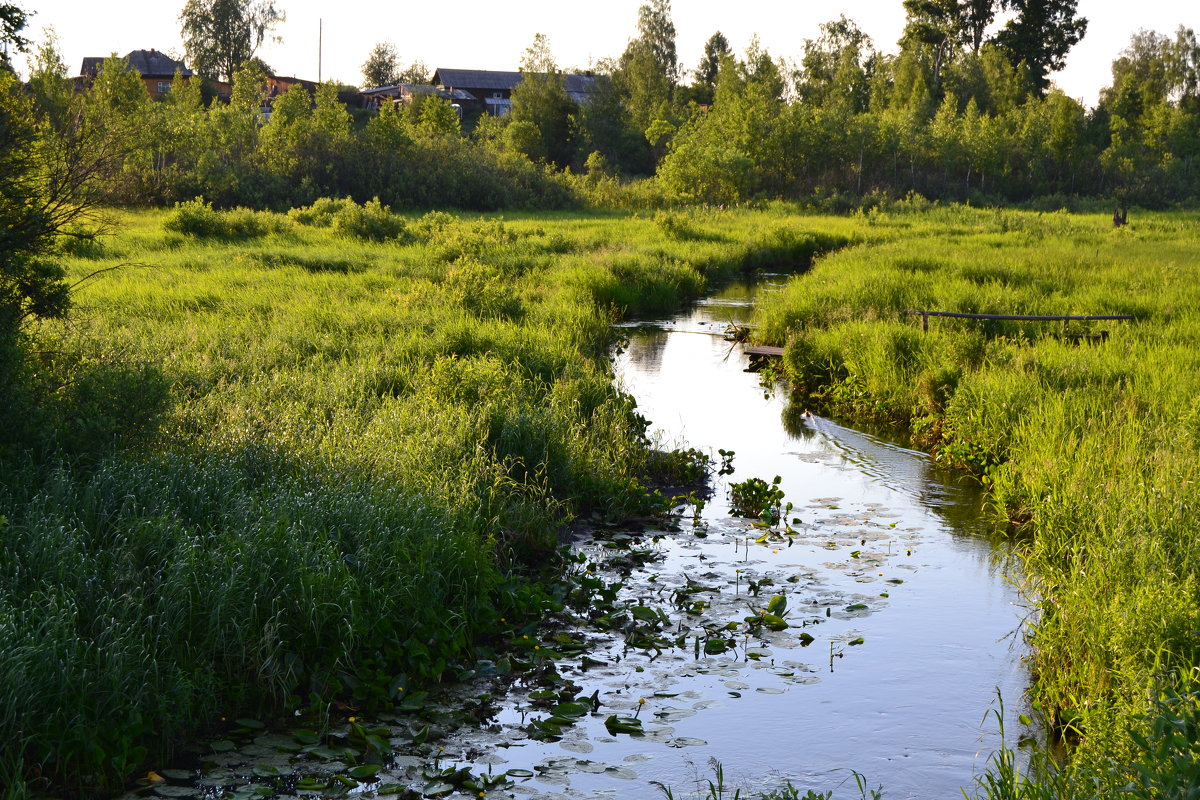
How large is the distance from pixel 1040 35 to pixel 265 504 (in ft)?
256

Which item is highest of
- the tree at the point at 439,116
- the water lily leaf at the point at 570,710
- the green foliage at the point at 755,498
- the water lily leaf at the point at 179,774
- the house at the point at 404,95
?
the house at the point at 404,95

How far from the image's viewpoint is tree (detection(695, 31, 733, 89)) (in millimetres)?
94375

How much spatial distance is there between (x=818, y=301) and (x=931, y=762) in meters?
13.8

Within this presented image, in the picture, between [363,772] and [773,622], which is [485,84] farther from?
[363,772]

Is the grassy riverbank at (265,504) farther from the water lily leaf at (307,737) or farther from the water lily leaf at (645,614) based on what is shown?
the water lily leaf at (645,614)

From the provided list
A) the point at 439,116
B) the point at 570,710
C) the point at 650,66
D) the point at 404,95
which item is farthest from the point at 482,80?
the point at 570,710

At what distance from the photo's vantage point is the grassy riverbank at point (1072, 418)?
210 inches

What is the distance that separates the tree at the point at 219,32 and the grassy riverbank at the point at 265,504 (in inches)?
2863

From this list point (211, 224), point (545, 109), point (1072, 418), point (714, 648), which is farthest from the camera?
point (545, 109)

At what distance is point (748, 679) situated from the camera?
20.7 feet

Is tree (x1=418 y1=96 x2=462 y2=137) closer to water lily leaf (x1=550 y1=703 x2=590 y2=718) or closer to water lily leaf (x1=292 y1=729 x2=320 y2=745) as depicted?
water lily leaf (x1=550 y1=703 x2=590 y2=718)

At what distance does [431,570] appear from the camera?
6.62 m

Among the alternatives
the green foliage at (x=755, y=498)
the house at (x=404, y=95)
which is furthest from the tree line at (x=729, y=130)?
the green foliage at (x=755, y=498)

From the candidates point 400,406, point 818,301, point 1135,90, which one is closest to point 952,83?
point 1135,90
